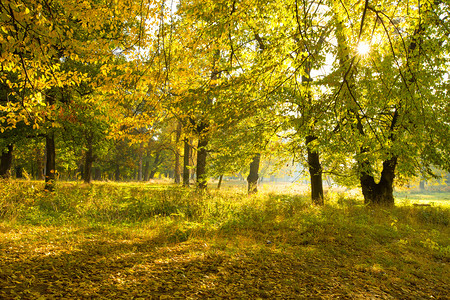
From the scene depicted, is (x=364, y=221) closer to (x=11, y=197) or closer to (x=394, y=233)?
(x=394, y=233)

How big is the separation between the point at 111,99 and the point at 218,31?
2450 mm

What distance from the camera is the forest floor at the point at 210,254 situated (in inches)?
129

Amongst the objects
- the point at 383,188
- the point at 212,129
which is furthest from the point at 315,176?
the point at 212,129

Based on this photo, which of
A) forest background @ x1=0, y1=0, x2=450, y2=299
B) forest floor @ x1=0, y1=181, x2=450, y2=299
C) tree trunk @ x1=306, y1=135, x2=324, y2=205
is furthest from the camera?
tree trunk @ x1=306, y1=135, x2=324, y2=205

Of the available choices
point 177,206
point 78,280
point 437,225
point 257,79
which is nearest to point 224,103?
point 257,79

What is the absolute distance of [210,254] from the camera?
4465 millimetres

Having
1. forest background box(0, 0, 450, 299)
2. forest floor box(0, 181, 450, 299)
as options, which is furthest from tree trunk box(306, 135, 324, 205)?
forest floor box(0, 181, 450, 299)

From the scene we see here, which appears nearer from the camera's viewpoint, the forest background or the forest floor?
the forest floor

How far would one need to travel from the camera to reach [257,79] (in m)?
4.82

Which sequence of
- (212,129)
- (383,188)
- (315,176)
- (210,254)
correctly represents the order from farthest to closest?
(383,188) → (315,176) → (212,129) → (210,254)

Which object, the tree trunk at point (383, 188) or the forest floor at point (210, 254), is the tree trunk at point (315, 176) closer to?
the tree trunk at point (383, 188)

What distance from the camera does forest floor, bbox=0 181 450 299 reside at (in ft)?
10.7

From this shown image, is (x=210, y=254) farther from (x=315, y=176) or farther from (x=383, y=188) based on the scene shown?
(x=383, y=188)

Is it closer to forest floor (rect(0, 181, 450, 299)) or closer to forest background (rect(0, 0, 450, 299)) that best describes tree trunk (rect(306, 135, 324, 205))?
forest background (rect(0, 0, 450, 299))
